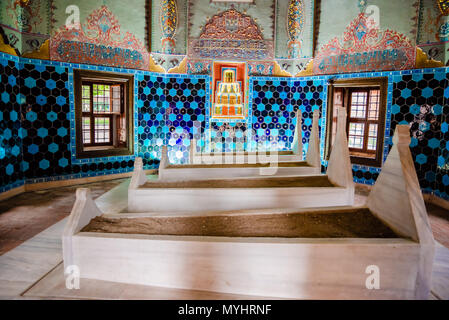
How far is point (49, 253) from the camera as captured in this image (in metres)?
3.02

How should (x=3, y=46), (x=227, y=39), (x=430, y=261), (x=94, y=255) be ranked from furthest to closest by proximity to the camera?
(x=227, y=39) → (x=3, y=46) → (x=94, y=255) → (x=430, y=261)

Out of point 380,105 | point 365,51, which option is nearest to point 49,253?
point 380,105

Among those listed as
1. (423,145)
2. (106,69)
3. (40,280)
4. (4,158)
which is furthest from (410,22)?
(4,158)

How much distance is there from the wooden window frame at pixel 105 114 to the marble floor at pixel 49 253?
0.99 m

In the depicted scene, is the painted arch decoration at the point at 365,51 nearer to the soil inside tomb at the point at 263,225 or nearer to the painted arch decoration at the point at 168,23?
the painted arch decoration at the point at 168,23

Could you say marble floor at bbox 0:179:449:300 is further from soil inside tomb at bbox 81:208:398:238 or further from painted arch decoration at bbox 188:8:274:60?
painted arch decoration at bbox 188:8:274:60

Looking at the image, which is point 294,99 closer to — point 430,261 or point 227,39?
point 227,39

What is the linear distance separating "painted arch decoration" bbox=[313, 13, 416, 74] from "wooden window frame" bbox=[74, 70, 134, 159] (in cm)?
412

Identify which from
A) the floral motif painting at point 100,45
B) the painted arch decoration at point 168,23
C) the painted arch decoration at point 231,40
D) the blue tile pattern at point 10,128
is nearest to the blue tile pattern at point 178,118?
the blue tile pattern at point 10,128

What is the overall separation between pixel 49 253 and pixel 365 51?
608cm

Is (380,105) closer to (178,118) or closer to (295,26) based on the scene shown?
(295,26)

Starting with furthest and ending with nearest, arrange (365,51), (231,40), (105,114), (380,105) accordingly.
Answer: (231,40) < (105,114) < (365,51) < (380,105)

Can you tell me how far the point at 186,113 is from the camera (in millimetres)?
7301

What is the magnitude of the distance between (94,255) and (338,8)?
650 centimetres
